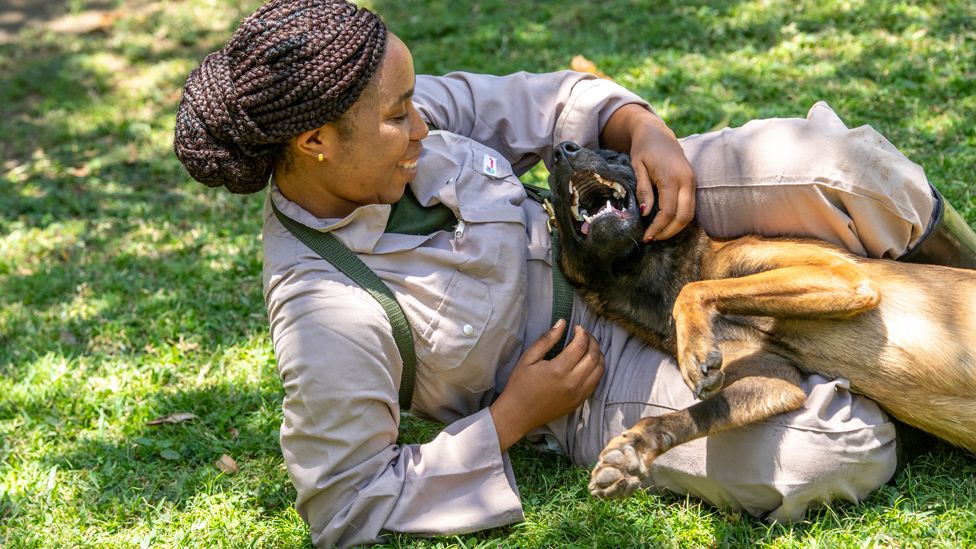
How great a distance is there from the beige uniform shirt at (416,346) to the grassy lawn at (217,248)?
201 mm

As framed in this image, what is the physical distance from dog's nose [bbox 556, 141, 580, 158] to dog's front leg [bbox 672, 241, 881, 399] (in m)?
0.66

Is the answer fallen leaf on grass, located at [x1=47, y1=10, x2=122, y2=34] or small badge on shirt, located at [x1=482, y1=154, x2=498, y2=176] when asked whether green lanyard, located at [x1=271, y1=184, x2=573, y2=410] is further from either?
fallen leaf on grass, located at [x1=47, y1=10, x2=122, y2=34]

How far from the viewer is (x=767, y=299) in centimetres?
327

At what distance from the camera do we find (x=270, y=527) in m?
3.53

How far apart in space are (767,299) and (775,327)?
0.78 feet

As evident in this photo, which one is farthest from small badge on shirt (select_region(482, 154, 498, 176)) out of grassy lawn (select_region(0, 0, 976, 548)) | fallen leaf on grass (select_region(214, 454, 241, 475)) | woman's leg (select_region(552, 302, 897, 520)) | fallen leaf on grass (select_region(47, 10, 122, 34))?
fallen leaf on grass (select_region(47, 10, 122, 34))

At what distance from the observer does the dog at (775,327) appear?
313 centimetres

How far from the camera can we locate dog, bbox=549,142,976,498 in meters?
3.13

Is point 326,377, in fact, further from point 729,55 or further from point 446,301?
point 729,55

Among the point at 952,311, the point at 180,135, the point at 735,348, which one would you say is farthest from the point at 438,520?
the point at 952,311

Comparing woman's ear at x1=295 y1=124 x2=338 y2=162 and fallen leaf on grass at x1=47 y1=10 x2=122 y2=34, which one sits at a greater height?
woman's ear at x1=295 y1=124 x2=338 y2=162

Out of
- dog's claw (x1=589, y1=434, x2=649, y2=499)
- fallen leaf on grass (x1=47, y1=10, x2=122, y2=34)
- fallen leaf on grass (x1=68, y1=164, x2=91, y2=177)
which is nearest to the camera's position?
dog's claw (x1=589, y1=434, x2=649, y2=499)

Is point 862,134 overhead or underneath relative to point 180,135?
overhead

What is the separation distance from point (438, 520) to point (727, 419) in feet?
3.36
